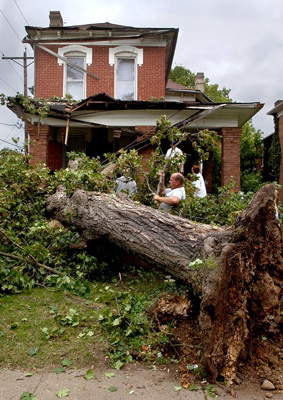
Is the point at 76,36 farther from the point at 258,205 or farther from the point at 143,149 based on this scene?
the point at 258,205

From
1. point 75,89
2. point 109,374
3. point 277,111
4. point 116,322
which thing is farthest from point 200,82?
point 109,374

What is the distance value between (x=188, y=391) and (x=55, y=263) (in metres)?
3.22

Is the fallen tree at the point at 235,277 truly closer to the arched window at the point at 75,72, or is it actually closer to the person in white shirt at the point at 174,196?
the person in white shirt at the point at 174,196

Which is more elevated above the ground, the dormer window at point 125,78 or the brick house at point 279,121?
the dormer window at point 125,78

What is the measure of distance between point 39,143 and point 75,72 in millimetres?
5075

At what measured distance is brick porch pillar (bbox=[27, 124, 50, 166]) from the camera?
12.4 m

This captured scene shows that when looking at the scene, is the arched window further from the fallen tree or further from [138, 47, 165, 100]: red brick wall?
the fallen tree

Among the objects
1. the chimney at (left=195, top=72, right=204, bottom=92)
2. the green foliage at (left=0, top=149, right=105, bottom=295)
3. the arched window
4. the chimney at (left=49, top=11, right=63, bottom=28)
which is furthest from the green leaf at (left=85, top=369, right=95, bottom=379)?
the chimney at (left=195, top=72, right=204, bottom=92)

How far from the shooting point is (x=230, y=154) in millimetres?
12812

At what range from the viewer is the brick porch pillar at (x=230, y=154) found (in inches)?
503

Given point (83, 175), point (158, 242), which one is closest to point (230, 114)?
point (83, 175)

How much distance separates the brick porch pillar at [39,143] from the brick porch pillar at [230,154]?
6.37 m

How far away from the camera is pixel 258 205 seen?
11.0 ft

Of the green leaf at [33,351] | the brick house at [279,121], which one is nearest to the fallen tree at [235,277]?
the green leaf at [33,351]
